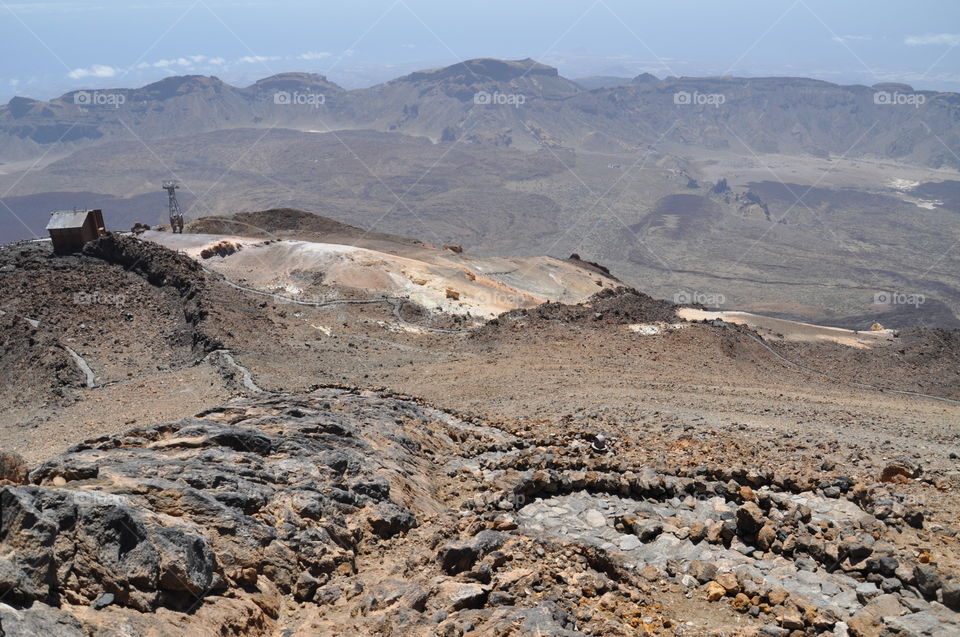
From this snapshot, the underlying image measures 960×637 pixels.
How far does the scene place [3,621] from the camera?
4.65 meters

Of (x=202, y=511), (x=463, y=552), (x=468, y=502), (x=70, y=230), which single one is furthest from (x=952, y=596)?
(x=70, y=230)

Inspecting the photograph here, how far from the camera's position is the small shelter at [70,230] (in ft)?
94.0

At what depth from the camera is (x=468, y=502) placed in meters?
9.01

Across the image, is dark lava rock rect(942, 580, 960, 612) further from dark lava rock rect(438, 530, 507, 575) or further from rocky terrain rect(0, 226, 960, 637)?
dark lava rock rect(438, 530, 507, 575)

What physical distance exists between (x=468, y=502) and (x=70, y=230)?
26.1 meters

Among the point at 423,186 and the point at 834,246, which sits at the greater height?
the point at 423,186

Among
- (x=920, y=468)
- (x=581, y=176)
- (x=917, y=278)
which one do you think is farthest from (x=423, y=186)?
(x=920, y=468)

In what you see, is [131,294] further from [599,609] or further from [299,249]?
[599,609]

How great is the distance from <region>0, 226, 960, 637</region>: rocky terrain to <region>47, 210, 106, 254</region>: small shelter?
1123 cm

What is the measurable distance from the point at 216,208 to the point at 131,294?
111829mm

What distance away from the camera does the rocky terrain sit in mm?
6035

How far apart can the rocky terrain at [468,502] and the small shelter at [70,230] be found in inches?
442

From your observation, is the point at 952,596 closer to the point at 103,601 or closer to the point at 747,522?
the point at 747,522

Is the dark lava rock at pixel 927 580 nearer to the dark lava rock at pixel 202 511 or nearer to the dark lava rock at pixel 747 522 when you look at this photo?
the dark lava rock at pixel 747 522
